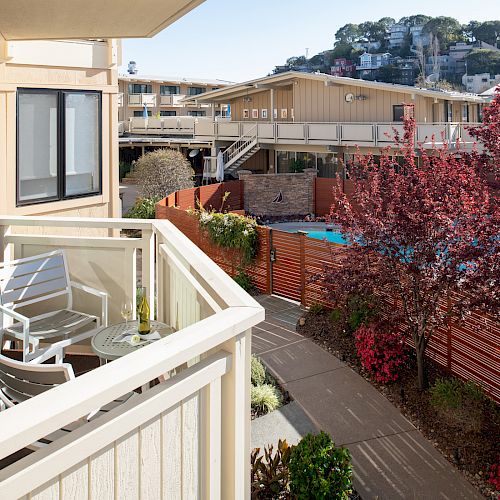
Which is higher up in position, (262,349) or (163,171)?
(163,171)

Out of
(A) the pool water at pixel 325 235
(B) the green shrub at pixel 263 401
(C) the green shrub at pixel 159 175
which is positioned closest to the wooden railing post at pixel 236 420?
(B) the green shrub at pixel 263 401

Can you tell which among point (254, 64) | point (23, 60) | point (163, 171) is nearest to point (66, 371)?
point (23, 60)

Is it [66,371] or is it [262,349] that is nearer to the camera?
[66,371]

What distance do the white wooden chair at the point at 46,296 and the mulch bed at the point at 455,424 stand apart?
3.88m

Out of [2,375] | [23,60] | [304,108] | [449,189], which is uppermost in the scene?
[304,108]

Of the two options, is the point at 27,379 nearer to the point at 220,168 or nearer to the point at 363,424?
the point at 363,424

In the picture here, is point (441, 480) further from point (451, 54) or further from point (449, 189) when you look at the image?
point (451, 54)

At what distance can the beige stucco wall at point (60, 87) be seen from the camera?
669cm

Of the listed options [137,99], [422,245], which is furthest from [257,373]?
[137,99]

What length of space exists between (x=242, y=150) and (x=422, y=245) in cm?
2422

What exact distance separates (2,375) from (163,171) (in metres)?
20.7

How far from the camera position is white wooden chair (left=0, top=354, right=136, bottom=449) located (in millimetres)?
3463

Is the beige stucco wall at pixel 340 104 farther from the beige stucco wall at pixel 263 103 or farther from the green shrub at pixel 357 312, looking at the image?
the green shrub at pixel 357 312

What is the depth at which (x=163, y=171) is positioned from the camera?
23953mm
